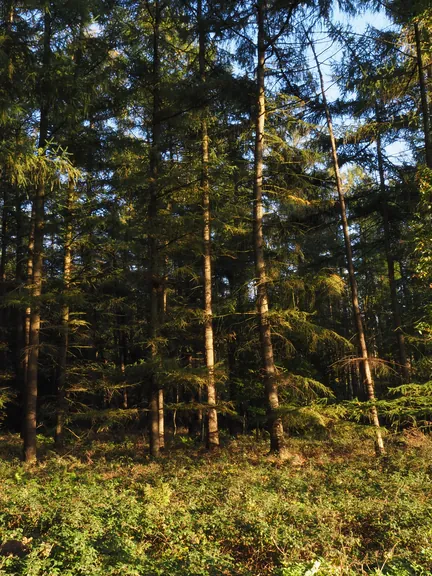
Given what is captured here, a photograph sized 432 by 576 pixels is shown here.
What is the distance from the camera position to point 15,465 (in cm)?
1120

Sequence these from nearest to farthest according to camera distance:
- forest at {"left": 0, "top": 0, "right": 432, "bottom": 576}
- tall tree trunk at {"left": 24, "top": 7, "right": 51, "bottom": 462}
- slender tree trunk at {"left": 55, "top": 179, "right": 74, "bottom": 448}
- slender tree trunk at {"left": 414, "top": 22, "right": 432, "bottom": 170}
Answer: forest at {"left": 0, "top": 0, "right": 432, "bottom": 576}
slender tree trunk at {"left": 414, "top": 22, "right": 432, "bottom": 170}
tall tree trunk at {"left": 24, "top": 7, "right": 51, "bottom": 462}
slender tree trunk at {"left": 55, "top": 179, "right": 74, "bottom": 448}

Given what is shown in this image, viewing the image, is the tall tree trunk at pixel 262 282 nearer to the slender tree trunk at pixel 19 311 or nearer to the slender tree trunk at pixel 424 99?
the slender tree trunk at pixel 424 99

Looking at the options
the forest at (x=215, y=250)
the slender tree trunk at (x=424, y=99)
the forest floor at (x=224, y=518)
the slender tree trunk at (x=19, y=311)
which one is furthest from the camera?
the slender tree trunk at (x=19, y=311)

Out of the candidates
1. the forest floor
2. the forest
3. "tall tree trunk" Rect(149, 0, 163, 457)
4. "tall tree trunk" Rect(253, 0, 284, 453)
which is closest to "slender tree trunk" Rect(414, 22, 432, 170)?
the forest

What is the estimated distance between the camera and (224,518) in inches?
244

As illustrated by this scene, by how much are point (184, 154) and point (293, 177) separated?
399cm

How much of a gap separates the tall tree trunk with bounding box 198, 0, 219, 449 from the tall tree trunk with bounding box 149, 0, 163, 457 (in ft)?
4.58

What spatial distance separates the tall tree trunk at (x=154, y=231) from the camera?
1223cm

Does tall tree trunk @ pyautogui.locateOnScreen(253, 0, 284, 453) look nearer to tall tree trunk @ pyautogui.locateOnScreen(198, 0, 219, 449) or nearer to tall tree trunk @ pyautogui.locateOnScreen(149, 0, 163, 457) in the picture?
tall tree trunk @ pyautogui.locateOnScreen(198, 0, 219, 449)

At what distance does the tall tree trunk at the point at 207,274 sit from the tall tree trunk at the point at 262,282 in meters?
1.58

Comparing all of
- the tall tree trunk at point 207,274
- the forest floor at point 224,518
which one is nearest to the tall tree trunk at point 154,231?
the tall tree trunk at point 207,274

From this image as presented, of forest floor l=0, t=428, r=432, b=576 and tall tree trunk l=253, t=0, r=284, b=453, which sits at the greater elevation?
tall tree trunk l=253, t=0, r=284, b=453

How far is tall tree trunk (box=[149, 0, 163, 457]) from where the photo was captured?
1223cm

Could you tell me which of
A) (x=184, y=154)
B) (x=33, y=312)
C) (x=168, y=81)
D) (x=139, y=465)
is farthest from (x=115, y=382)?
(x=168, y=81)
